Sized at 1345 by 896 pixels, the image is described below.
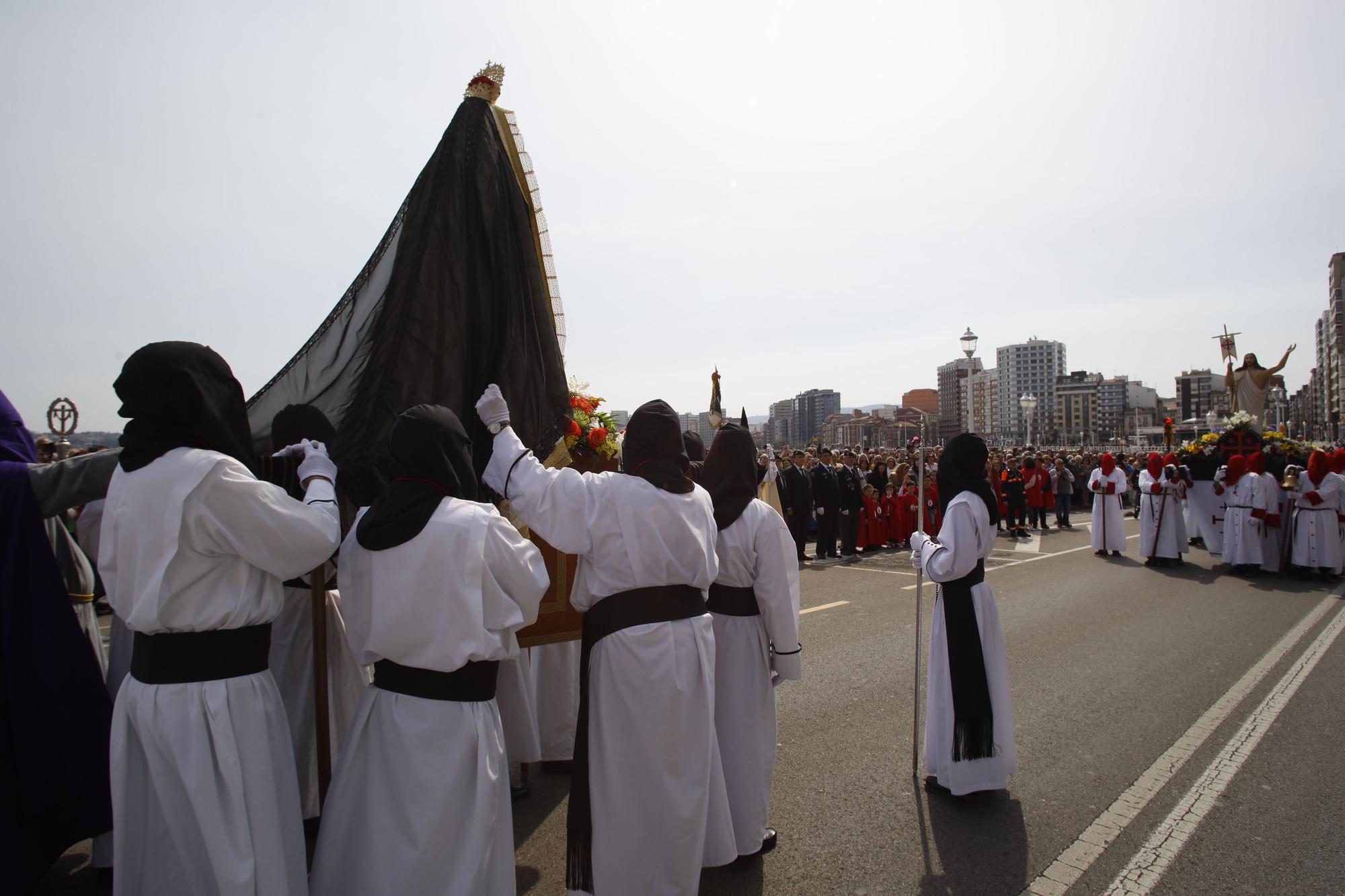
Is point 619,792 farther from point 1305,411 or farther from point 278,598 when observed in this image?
point 1305,411

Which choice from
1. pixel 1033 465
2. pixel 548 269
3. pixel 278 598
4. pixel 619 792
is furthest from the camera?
pixel 1033 465

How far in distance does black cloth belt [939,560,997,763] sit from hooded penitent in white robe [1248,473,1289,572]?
11.3 m

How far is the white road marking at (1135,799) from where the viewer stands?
11.1 feet

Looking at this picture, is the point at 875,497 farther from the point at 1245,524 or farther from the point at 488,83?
the point at 488,83

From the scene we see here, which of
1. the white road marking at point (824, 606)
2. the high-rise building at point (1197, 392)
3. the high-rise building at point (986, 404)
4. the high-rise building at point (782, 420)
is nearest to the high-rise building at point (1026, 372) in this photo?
the high-rise building at point (986, 404)

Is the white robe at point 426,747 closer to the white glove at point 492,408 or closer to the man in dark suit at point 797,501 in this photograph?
the white glove at point 492,408

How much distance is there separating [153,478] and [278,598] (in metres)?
0.60

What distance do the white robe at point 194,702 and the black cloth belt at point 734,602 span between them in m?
1.95

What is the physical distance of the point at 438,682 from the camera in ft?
8.44

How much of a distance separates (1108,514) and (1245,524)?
6.84ft

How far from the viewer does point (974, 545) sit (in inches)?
161

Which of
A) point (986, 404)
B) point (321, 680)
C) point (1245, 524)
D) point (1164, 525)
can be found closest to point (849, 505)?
point (1164, 525)

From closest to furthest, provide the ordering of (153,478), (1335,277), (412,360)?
(153,478)
(412,360)
(1335,277)

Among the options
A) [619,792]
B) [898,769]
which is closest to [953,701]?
[898,769]
